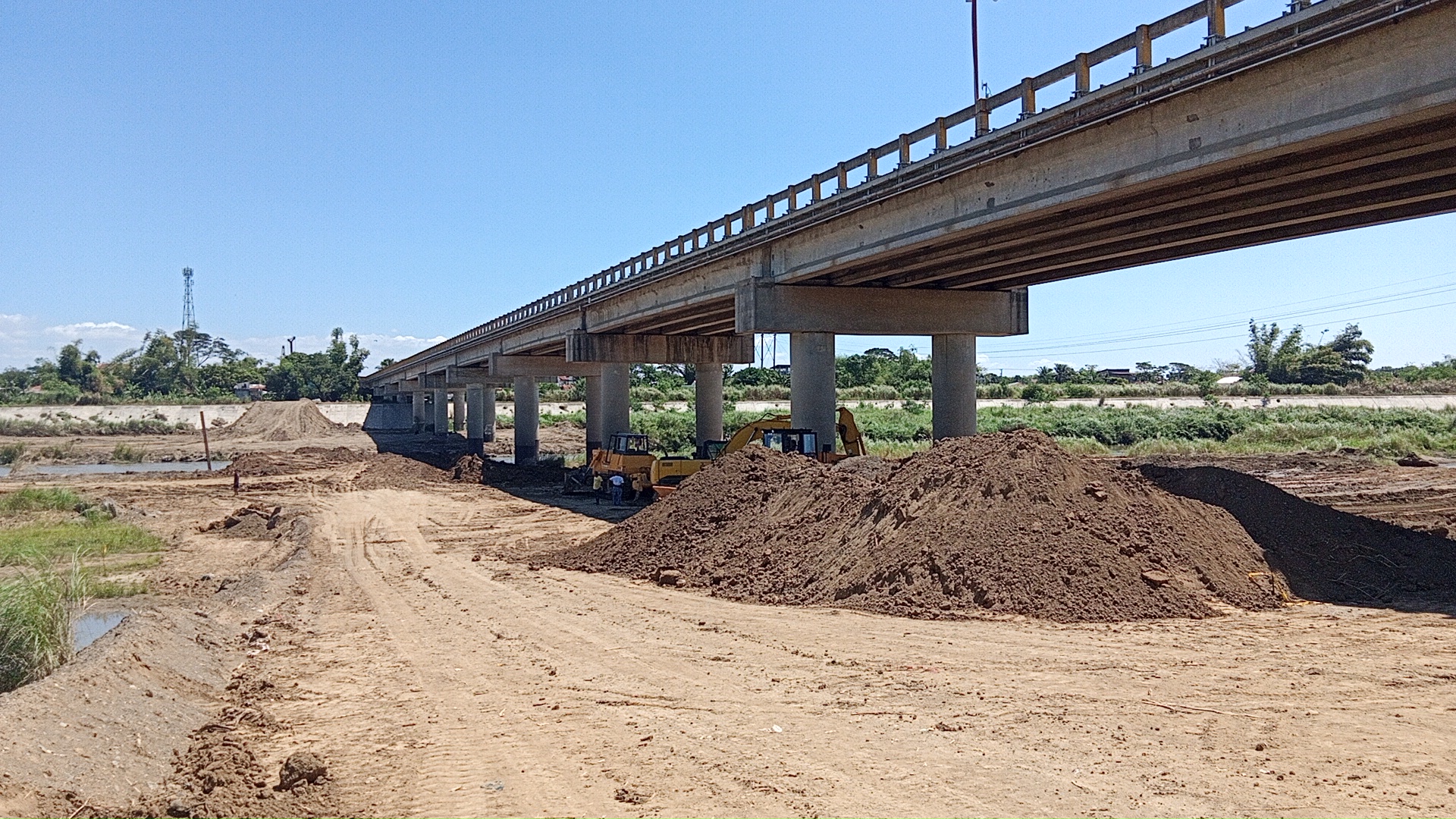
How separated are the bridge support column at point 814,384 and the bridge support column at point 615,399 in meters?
15.7

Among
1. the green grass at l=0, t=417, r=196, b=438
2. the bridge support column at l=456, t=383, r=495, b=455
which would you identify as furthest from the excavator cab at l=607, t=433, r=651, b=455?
the green grass at l=0, t=417, r=196, b=438

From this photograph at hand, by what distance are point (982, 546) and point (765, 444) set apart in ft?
A: 39.8

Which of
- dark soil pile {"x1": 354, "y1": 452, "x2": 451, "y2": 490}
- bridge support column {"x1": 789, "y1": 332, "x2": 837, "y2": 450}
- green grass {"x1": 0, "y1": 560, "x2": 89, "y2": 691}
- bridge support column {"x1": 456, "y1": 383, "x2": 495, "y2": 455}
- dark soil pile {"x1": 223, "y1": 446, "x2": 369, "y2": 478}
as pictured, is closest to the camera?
green grass {"x1": 0, "y1": 560, "x2": 89, "y2": 691}

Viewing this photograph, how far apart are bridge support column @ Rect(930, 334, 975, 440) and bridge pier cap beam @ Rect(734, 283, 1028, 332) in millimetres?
396

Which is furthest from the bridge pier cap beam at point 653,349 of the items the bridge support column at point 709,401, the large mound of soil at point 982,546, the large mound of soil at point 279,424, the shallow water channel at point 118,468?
the large mound of soil at point 279,424

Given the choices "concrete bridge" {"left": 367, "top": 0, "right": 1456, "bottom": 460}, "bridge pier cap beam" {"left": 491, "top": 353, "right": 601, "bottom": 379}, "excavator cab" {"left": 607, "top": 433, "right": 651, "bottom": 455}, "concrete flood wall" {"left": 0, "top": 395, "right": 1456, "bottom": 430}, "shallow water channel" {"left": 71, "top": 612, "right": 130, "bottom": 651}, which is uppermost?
"concrete bridge" {"left": 367, "top": 0, "right": 1456, "bottom": 460}

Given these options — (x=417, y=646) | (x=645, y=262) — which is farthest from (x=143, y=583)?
(x=645, y=262)

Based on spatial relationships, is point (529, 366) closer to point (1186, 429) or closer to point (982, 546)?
point (1186, 429)

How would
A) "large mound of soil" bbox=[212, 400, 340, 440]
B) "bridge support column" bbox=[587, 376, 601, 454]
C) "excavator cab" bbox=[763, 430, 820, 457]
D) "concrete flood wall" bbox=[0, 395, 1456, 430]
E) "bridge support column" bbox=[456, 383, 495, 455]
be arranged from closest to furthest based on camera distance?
"excavator cab" bbox=[763, 430, 820, 457]
"bridge support column" bbox=[587, 376, 601, 454]
"bridge support column" bbox=[456, 383, 495, 455]
"concrete flood wall" bbox=[0, 395, 1456, 430]
"large mound of soil" bbox=[212, 400, 340, 440]

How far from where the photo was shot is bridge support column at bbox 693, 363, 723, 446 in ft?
147

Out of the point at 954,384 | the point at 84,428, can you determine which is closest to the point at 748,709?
the point at 954,384

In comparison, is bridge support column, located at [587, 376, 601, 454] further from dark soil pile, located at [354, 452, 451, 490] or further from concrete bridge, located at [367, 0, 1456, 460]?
concrete bridge, located at [367, 0, 1456, 460]

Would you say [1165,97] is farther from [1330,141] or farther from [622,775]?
[622,775]

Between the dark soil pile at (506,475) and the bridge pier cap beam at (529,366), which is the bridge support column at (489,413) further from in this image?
the dark soil pile at (506,475)
